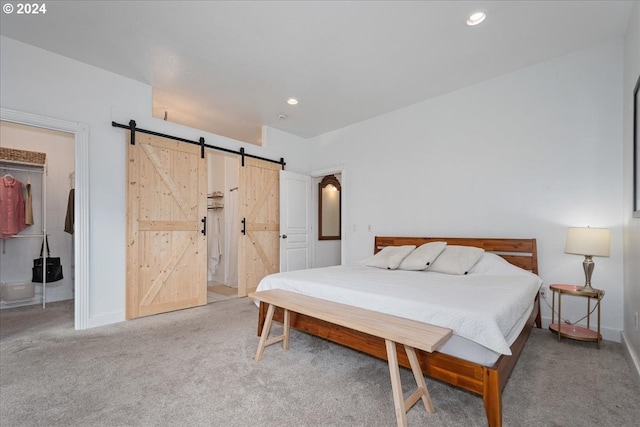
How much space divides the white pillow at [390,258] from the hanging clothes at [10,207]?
4.69m

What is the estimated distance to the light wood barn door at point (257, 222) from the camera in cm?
450

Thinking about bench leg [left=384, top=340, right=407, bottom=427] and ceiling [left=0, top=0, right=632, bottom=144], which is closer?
bench leg [left=384, top=340, right=407, bottom=427]

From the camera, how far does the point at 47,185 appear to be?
4.18m

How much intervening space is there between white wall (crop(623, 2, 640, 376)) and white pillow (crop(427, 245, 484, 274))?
109 cm

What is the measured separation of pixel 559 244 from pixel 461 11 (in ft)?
8.02

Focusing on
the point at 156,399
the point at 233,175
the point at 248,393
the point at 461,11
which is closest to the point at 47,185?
the point at 233,175

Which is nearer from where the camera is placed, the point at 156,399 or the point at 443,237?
the point at 156,399

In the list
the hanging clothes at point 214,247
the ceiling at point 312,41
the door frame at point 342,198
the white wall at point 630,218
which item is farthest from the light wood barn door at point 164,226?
the white wall at point 630,218

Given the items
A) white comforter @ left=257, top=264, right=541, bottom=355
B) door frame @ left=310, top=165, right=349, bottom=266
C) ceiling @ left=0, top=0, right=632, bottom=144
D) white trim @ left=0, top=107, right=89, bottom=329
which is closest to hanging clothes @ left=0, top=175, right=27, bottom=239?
white trim @ left=0, top=107, right=89, bottom=329

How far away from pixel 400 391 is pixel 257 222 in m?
3.65

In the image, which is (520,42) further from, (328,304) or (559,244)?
(328,304)

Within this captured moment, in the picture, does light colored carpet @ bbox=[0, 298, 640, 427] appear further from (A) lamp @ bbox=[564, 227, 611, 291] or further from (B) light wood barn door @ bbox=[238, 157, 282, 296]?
(B) light wood barn door @ bbox=[238, 157, 282, 296]

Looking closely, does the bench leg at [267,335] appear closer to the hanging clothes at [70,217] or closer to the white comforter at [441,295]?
the white comforter at [441,295]

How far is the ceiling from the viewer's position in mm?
2297
